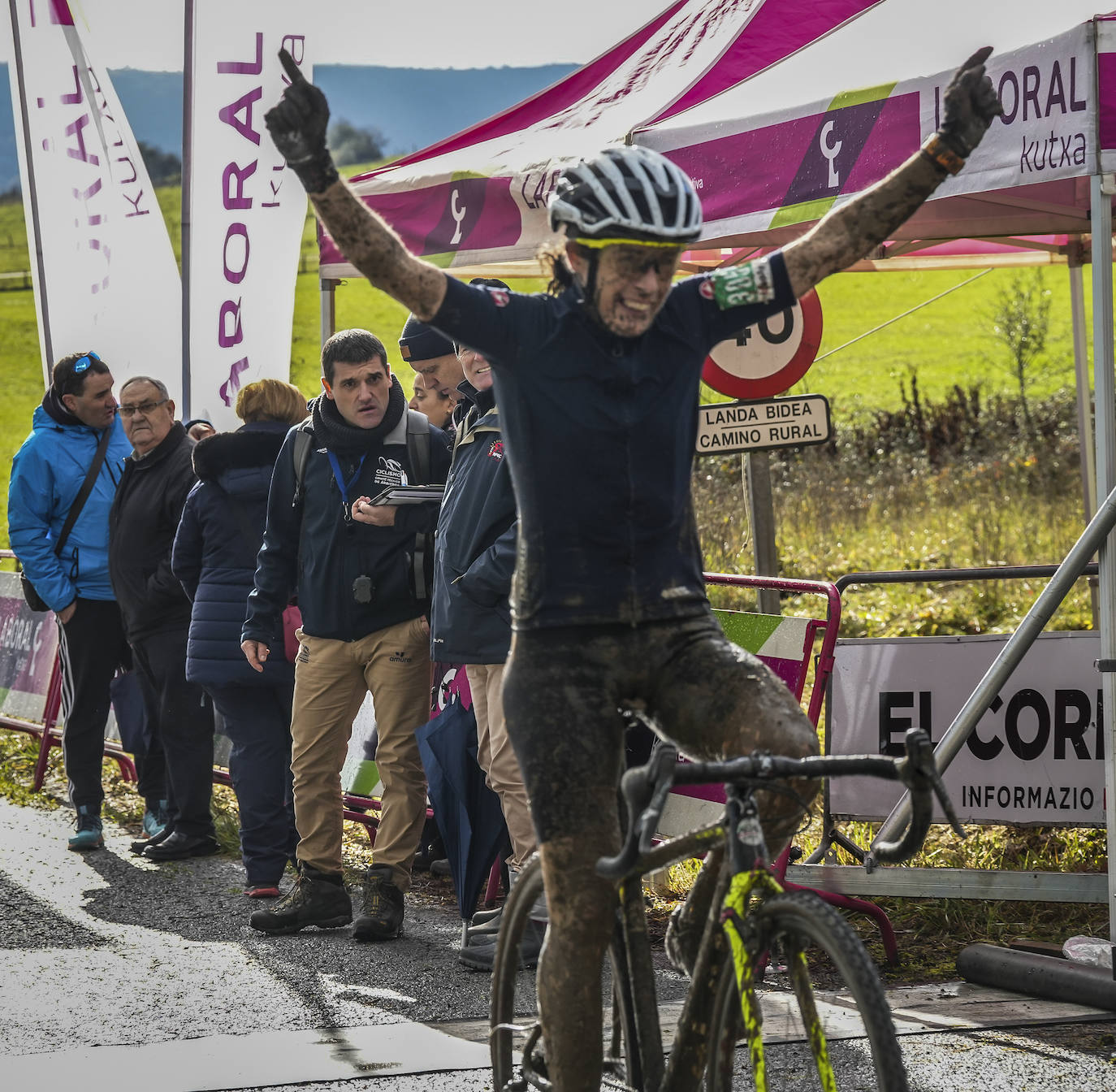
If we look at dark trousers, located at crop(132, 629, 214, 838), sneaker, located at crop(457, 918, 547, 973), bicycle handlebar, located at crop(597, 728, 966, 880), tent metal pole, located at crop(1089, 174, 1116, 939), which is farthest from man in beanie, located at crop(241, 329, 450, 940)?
bicycle handlebar, located at crop(597, 728, 966, 880)

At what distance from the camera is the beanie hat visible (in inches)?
257

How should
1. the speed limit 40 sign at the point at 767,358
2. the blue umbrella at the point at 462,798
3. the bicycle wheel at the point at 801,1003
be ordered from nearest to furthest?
the bicycle wheel at the point at 801,1003, the blue umbrella at the point at 462,798, the speed limit 40 sign at the point at 767,358

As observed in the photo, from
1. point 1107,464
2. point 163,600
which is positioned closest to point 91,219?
point 163,600

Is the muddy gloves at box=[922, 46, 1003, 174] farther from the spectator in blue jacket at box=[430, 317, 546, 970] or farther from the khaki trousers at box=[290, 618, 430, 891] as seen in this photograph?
the khaki trousers at box=[290, 618, 430, 891]

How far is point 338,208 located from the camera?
2947 mm

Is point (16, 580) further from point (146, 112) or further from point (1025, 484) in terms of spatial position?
point (146, 112)

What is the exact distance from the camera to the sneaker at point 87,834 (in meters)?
7.82

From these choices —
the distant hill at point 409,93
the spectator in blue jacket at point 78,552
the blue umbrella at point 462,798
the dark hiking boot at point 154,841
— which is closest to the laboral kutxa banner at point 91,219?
the spectator in blue jacket at point 78,552

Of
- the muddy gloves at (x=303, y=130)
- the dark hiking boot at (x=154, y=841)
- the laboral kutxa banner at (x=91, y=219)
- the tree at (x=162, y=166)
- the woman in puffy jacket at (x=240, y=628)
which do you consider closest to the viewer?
the muddy gloves at (x=303, y=130)

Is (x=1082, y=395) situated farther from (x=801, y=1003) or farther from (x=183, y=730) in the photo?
(x=801, y=1003)

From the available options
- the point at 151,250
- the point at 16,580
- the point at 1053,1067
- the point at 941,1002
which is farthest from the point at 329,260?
the point at 1053,1067

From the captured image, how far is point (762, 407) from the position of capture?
726 cm

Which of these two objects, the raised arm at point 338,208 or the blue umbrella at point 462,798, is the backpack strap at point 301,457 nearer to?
the blue umbrella at point 462,798

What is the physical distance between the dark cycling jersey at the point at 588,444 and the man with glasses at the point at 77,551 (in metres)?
5.28
